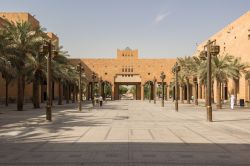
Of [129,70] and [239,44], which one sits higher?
[239,44]

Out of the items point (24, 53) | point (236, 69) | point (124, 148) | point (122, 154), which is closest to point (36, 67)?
point (24, 53)

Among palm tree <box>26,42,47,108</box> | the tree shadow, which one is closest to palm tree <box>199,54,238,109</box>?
palm tree <box>26,42,47,108</box>

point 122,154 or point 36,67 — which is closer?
point 122,154

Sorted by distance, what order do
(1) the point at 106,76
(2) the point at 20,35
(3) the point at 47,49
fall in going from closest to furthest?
1. (3) the point at 47,49
2. (2) the point at 20,35
3. (1) the point at 106,76

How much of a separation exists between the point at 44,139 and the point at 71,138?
95cm

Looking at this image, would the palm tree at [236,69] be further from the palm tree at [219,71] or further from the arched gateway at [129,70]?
the arched gateway at [129,70]

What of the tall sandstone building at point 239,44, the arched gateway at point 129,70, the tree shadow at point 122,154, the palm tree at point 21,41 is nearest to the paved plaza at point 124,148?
the tree shadow at point 122,154

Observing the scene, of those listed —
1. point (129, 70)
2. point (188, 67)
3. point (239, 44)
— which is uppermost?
point (239, 44)

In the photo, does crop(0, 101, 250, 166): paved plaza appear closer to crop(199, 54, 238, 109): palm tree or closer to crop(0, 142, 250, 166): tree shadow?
crop(0, 142, 250, 166): tree shadow

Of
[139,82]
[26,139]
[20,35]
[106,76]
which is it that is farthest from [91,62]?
[26,139]

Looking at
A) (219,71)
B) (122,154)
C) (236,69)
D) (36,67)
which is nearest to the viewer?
(122,154)

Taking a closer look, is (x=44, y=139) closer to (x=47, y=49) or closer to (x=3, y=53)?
(x=47, y=49)

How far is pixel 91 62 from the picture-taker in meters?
104

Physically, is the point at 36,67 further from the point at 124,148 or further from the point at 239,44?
the point at 239,44
